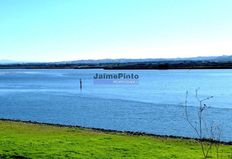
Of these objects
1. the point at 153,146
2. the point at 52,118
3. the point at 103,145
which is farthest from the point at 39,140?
the point at 52,118

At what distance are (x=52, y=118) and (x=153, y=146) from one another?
64.9ft

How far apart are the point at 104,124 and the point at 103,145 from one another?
48.6 feet

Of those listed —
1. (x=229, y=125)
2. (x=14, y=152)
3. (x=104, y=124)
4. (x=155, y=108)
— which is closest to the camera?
(x=14, y=152)

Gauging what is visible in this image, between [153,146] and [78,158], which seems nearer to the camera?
[78,158]

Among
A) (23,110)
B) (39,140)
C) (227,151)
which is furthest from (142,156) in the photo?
(23,110)

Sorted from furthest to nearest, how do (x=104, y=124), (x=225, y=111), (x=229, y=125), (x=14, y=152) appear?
1. (x=225, y=111)
2. (x=104, y=124)
3. (x=229, y=125)
4. (x=14, y=152)

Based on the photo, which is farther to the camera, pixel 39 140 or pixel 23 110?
pixel 23 110

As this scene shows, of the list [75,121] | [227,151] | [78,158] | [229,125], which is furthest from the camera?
[75,121]

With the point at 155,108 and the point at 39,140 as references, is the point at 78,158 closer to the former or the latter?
the point at 39,140

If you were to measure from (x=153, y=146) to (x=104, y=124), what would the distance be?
14.7m

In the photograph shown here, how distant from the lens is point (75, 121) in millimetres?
33250

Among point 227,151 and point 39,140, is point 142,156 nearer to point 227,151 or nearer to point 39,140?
point 227,151

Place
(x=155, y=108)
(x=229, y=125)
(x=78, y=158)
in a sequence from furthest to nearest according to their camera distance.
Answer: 1. (x=155, y=108)
2. (x=229, y=125)
3. (x=78, y=158)

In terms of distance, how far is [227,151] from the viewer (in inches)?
635
